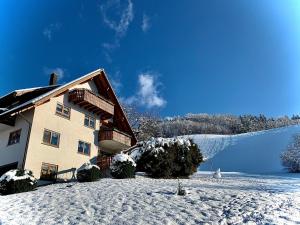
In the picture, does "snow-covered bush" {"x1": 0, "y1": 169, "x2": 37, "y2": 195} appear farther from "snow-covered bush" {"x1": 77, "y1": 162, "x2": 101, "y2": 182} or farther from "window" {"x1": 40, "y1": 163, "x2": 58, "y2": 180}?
"window" {"x1": 40, "y1": 163, "x2": 58, "y2": 180}

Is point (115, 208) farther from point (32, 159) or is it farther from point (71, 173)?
point (71, 173)

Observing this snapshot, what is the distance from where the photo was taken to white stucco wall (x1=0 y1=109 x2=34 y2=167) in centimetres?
2776

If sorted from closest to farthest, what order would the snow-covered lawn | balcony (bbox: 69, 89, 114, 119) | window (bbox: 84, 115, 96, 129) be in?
the snow-covered lawn < balcony (bbox: 69, 89, 114, 119) < window (bbox: 84, 115, 96, 129)

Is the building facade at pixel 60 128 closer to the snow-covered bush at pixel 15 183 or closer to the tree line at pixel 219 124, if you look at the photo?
the snow-covered bush at pixel 15 183

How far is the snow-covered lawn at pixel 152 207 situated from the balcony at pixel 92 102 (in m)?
13.4

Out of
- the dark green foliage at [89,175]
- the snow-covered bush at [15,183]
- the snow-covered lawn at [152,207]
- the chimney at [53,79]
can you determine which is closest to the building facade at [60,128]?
the chimney at [53,79]

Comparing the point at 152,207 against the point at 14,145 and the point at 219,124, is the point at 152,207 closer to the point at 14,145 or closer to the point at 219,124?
the point at 14,145

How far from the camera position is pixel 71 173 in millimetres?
30859

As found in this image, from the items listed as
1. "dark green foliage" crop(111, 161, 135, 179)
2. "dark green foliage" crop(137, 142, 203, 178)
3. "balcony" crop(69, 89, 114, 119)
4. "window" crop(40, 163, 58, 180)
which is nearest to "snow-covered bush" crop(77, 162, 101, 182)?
"dark green foliage" crop(111, 161, 135, 179)

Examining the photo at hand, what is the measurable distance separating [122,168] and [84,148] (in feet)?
26.1

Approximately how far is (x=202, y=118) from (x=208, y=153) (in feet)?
289

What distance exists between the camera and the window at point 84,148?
32.6m

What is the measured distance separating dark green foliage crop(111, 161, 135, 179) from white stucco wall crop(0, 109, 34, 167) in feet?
24.7

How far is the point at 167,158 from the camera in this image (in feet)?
91.3
